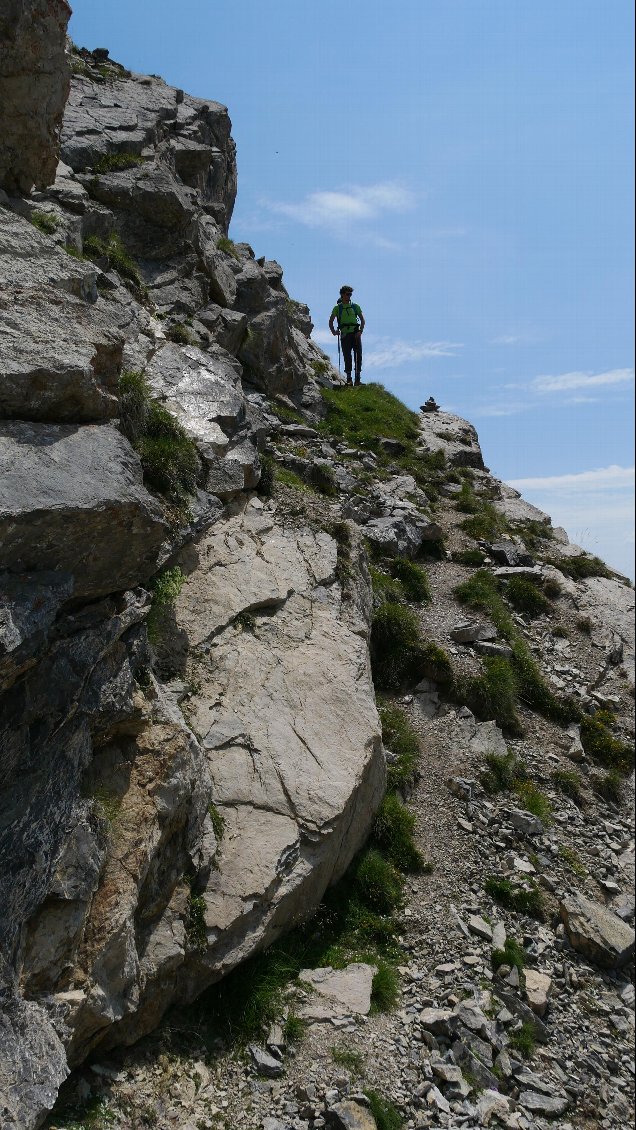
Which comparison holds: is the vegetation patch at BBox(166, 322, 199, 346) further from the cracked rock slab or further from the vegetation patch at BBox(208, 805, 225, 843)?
the vegetation patch at BBox(208, 805, 225, 843)

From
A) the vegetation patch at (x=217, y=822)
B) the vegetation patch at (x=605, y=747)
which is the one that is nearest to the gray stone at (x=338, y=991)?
the vegetation patch at (x=217, y=822)

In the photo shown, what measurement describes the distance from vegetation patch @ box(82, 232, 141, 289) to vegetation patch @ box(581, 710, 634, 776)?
1353 centimetres

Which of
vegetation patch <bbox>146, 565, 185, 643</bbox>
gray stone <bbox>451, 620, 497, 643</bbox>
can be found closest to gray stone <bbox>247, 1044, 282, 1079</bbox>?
vegetation patch <bbox>146, 565, 185, 643</bbox>

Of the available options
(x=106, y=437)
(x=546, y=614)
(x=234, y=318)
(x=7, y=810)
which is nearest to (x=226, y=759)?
(x=7, y=810)

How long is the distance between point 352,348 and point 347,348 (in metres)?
0.19

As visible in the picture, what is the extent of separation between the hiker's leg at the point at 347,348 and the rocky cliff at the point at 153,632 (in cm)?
888

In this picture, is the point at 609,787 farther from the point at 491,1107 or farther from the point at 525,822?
the point at 491,1107

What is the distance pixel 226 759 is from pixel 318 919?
2511 millimetres

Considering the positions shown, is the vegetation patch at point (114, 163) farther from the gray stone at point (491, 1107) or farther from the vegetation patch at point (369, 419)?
the gray stone at point (491, 1107)

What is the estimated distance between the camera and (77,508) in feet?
23.0

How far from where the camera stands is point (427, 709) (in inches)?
566

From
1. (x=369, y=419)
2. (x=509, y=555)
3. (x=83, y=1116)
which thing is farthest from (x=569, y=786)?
(x=369, y=419)

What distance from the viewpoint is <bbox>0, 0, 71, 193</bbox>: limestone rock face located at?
32.8 feet

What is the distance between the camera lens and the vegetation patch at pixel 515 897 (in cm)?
1134
